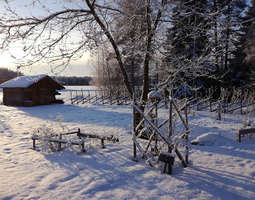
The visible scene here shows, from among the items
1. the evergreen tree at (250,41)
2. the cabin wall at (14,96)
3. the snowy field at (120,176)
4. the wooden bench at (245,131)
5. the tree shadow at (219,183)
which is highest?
the evergreen tree at (250,41)

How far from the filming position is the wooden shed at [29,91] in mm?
22656

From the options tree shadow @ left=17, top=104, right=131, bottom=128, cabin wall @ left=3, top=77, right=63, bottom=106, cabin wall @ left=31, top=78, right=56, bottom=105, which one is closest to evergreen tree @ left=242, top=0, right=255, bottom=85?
tree shadow @ left=17, top=104, right=131, bottom=128

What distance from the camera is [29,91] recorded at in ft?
75.3

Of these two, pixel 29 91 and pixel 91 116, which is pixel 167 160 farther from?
pixel 29 91

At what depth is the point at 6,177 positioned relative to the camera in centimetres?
452

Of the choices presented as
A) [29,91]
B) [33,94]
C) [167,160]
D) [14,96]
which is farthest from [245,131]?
[14,96]

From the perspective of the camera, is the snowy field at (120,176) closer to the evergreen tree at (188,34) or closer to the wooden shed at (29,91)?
the evergreen tree at (188,34)

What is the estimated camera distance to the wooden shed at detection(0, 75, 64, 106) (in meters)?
22.7

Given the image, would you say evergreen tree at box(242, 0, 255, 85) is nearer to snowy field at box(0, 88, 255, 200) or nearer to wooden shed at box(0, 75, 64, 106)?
snowy field at box(0, 88, 255, 200)

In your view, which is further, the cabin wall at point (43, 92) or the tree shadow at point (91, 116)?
the cabin wall at point (43, 92)

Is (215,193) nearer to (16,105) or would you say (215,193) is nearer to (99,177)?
(99,177)

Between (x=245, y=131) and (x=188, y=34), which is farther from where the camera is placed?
(x=245, y=131)

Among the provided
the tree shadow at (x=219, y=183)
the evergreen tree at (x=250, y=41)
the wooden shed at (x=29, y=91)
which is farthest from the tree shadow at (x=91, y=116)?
the evergreen tree at (x=250, y=41)

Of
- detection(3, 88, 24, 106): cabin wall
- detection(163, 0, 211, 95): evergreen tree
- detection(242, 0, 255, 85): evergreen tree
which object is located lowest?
detection(3, 88, 24, 106): cabin wall
